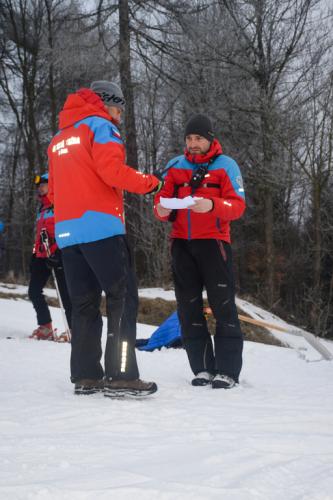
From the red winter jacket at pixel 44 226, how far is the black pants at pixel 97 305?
262 cm

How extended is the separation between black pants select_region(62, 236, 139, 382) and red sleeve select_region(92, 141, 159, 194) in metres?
0.32

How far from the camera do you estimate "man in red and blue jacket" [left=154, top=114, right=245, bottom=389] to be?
12.1 feet

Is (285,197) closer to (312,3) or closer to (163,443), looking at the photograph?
(312,3)

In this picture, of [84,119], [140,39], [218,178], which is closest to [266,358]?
[218,178]

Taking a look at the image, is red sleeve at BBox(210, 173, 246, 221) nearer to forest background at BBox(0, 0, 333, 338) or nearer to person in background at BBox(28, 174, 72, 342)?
person in background at BBox(28, 174, 72, 342)

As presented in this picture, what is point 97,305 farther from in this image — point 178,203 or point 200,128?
point 200,128

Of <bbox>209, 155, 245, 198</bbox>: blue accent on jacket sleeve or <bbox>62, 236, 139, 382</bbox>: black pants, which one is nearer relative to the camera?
<bbox>62, 236, 139, 382</bbox>: black pants

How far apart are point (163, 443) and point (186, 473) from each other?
38cm

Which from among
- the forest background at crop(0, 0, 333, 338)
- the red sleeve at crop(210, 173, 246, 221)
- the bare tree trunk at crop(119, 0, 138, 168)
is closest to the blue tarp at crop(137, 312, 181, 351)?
the red sleeve at crop(210, 173, 246, 221)

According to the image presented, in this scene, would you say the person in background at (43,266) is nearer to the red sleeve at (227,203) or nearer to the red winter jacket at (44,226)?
the red winter jacket at (44,226)

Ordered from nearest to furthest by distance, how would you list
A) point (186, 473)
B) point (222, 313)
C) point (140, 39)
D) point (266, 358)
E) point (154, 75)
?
point (186, 473)
point (222, 313)
point (266, 358)
point (140, 39)
point (154, 75)

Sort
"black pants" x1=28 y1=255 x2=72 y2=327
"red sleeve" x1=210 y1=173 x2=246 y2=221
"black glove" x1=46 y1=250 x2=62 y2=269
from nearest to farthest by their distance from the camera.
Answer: "red sleeve" x1=210 y1=173 x2=246 y2=221 → "black glove" x1=46 y1=250 x2=62 y2=269 → "black pants" x1=28 y1=255 x2=72 y2=327

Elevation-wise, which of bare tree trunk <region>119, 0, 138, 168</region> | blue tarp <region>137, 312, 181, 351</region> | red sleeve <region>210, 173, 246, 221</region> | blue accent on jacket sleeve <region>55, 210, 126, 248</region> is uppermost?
bare tree trunk <region>119, 0, 138, 168</region>

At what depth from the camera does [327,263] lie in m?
20.8
